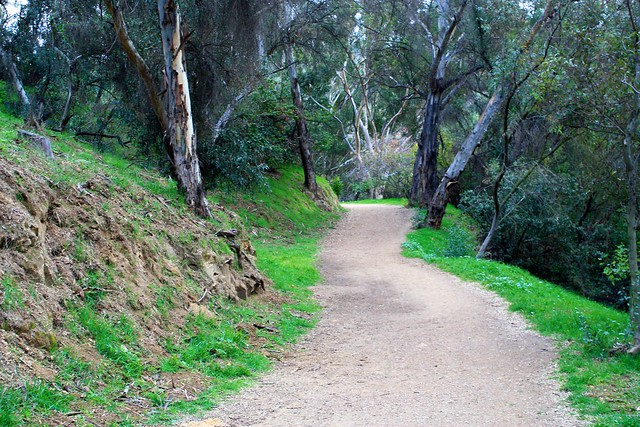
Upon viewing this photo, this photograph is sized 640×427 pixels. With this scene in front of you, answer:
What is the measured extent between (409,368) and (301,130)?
744 inches

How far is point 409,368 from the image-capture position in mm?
7953

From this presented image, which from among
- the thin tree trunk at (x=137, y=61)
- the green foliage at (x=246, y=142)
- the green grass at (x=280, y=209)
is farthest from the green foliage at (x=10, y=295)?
the green grass at (x=280, y=209)

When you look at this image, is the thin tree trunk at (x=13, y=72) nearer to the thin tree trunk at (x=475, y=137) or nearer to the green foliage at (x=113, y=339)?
the green foliage at (x=113, y=339)

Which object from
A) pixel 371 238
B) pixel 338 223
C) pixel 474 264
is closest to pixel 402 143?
pixel 338 223

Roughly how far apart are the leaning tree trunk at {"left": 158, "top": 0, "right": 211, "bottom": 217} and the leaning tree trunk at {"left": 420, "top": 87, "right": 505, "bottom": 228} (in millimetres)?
11800

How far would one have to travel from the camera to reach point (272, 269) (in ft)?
46.5

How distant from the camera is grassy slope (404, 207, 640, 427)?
631 cm

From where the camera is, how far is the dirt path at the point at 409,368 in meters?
5.93

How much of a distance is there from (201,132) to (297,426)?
11347mm

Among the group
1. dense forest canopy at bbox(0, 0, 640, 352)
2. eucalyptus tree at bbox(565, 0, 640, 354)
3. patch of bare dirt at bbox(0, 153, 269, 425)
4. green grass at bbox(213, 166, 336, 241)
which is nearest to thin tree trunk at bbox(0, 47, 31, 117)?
dense forest canopy at bbox(0, 0, 640, 352)

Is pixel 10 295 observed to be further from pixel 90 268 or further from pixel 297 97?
pixel 297 97

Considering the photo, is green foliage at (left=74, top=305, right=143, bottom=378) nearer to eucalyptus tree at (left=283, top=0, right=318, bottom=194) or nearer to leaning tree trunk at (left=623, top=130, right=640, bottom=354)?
leaning tree trunk at (left=623, top=130, right=640, bottom=354)

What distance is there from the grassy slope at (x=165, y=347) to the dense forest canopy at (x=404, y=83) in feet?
9.14

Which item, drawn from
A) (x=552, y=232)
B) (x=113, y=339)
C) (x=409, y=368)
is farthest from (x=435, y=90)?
(x=113, y=339)
